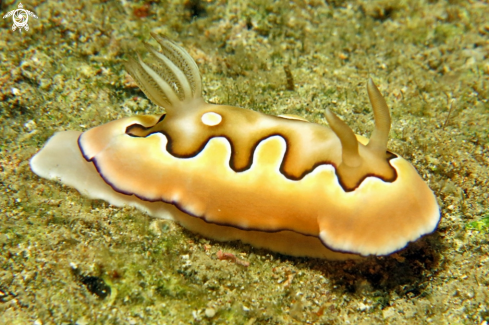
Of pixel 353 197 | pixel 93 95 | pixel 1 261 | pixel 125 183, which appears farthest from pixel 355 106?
pixel 1 261
